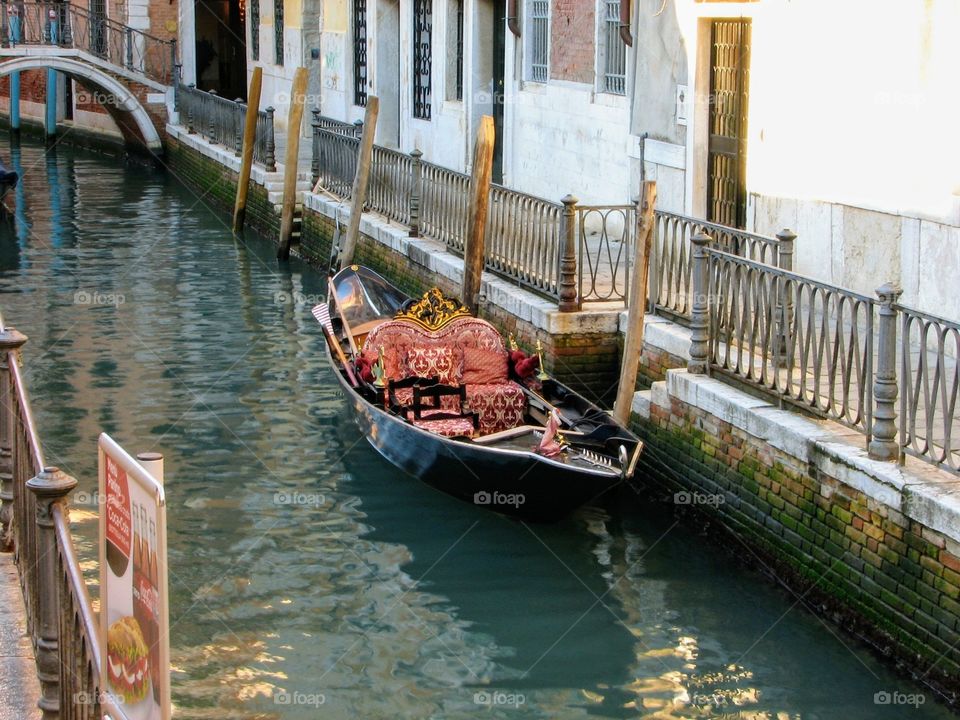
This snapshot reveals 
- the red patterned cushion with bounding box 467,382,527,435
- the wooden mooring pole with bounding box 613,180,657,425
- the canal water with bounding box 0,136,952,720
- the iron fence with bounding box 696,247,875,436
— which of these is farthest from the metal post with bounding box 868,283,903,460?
the red patterned cushion with bounding box 467,382,527,435

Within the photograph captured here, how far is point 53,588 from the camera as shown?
470 cm

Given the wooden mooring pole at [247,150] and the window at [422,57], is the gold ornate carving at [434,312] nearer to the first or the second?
the window at [422,57]

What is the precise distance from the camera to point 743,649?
715cm

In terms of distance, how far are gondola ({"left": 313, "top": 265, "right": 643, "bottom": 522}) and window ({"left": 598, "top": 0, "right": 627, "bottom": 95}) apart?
478 cm

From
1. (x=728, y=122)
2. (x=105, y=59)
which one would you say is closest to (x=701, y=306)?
(x=728, y=122)

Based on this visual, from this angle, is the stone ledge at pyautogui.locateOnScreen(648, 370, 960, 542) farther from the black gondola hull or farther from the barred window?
the barred window

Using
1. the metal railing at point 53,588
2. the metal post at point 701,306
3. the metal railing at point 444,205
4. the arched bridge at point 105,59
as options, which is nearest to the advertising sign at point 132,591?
the metal railing at point 53,588

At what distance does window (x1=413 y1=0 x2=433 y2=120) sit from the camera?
19.7 meters

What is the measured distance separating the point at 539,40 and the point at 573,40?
118 cm

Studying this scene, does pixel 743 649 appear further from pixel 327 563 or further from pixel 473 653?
pixel 327 563

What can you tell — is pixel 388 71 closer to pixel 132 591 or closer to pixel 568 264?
pixel 568 264

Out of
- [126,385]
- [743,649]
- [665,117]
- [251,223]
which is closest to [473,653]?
[743,649]

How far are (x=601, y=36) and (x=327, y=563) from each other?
24.8 ft

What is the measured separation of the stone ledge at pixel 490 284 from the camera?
34.4 ft
